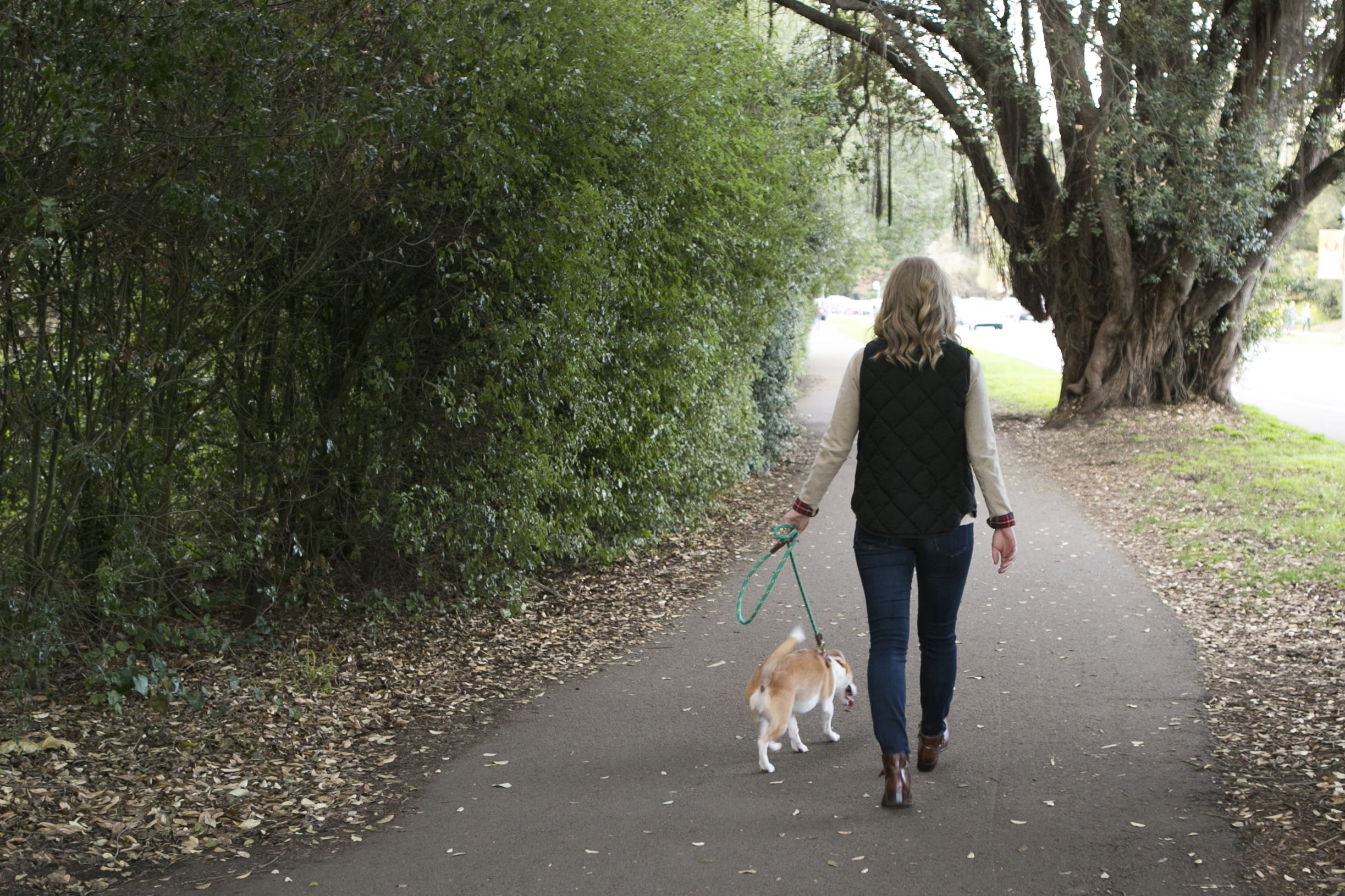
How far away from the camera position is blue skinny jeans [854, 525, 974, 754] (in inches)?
171

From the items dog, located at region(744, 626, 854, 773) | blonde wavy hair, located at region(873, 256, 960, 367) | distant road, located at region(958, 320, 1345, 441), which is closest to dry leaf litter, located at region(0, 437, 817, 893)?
dog, located at region(744, 626, 854, 773)

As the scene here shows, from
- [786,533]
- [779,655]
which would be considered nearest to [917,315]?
[786,533]

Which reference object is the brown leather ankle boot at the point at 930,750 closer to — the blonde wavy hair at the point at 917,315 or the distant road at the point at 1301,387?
the blonde wavy hair at the point at 917,315

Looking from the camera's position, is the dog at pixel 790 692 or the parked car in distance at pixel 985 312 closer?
the dog at pixel 790 692

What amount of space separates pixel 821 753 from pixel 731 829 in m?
0.91

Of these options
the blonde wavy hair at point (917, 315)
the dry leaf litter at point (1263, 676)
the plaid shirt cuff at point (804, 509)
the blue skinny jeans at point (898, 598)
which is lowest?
the dry leaf litter at point (1263, 676)

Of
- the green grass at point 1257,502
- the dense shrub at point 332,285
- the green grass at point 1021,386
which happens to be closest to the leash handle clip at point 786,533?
the dense shrub at point 332,285

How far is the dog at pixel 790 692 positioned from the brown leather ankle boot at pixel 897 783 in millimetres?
531

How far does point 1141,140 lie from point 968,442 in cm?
1196

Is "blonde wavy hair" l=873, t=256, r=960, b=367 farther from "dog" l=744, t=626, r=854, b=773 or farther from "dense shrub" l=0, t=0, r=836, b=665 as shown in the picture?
"dense shrub" l=0, t=0, r=836, b=665

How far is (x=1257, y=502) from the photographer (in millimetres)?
10711

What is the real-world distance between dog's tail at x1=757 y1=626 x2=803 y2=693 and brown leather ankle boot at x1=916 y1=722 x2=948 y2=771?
2.07ft

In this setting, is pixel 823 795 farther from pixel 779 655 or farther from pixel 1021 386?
pixel 1021 386

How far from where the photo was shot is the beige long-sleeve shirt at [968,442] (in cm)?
432
